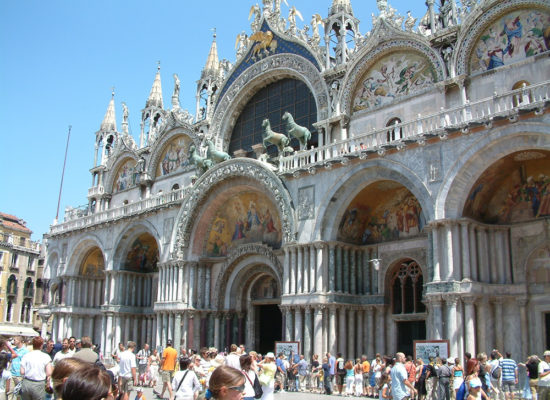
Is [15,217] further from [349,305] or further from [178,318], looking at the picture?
[349,305]

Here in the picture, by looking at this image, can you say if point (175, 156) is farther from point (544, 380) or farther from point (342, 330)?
point (544, 380)

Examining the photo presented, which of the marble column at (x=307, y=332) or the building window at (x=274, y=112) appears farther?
the building window at (x=274, y=112)

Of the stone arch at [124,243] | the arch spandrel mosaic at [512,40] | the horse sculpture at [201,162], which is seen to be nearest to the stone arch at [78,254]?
the stone arch at [124,243]

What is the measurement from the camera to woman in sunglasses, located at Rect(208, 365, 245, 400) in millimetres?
4082

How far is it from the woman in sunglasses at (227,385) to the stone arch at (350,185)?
16028 mm

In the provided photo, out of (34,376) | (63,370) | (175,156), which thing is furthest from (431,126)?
(63,370)

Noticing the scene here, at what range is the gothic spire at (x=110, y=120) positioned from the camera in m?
38.5

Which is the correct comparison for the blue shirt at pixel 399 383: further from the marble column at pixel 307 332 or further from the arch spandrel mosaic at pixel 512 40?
Result: the arch spandrel mosaic at pixel 512 40

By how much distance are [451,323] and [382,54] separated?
10.8m

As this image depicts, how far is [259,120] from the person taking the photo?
28.9 m

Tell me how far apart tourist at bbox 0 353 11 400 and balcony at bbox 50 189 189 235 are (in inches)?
717

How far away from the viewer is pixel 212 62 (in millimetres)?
32406

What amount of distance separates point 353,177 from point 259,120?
8821 mm

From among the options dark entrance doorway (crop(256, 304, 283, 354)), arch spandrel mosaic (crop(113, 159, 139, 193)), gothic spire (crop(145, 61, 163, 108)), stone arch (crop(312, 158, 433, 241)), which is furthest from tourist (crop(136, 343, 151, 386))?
gothic spire (crop(145, 61, 163, 108))
